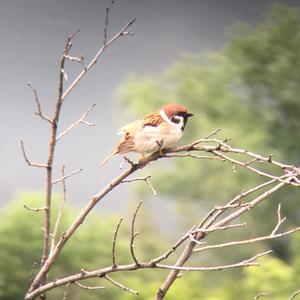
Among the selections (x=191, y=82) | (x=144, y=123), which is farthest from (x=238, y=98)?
(x=144, y=123)

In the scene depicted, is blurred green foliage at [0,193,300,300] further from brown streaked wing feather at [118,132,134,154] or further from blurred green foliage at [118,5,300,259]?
brown streaked wing feather at [118,132,134,154]

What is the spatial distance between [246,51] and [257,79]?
0.12 meters

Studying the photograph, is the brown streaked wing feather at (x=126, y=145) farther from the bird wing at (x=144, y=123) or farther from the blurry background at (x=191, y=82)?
the blurry background at (x=191, y=82)

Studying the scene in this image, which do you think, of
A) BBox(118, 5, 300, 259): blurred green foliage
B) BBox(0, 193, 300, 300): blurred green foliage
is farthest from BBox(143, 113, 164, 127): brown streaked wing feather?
BBox(118, 5, 300, 259): blurred green foliage

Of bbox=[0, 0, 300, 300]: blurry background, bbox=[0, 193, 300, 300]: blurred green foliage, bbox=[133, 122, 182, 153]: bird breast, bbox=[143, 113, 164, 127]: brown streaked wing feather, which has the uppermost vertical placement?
bbox=[0, 0, 300, 300]: blurry background

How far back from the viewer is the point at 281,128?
2840mm

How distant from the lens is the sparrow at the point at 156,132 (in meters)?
0.85

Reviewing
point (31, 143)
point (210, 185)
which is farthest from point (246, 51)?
point (31, 143)

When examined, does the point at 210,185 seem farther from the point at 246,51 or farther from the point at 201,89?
the point at 246,51

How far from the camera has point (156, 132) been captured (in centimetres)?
85


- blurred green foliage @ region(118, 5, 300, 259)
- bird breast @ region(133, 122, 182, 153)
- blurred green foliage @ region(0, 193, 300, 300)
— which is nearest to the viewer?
bird breast @ region(133, 122, 182, 153)

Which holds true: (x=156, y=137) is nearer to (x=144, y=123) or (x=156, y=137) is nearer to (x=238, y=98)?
(x=144, y=123)

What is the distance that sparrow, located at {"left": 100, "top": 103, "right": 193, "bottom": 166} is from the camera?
85 cm

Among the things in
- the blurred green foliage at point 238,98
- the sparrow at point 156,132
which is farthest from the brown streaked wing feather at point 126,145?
the blurred green foliage at point 238,98
